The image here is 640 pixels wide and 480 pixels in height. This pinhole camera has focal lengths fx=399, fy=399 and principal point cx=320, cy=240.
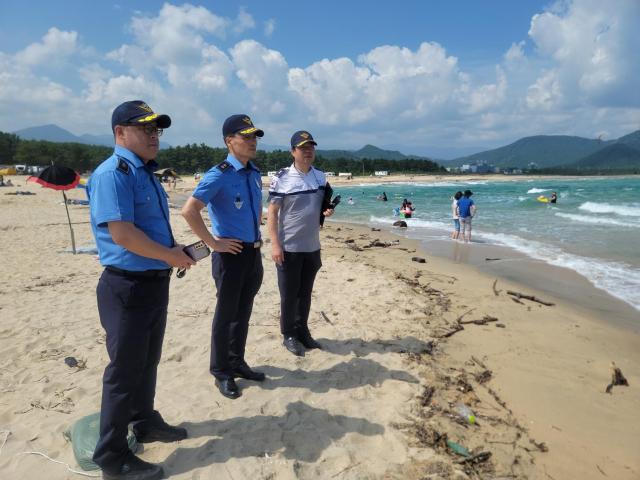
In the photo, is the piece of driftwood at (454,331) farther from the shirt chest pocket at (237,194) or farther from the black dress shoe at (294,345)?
the shirt chest pocket at (237,194)

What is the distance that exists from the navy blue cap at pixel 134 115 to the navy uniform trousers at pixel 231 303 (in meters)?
1.30

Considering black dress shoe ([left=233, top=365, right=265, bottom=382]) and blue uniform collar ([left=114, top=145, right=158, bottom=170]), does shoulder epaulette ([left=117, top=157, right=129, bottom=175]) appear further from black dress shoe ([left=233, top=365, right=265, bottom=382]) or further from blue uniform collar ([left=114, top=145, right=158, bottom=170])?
black dress shoe ([left=233, top=365, right=265, bottom=382])

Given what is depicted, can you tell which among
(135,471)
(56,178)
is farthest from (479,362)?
(56,178)

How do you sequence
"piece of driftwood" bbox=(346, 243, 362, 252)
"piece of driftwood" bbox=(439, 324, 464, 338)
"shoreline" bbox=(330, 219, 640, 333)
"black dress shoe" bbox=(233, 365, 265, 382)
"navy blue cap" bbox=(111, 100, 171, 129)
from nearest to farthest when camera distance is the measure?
"navy blue cap" bbox=(111, 100, 171, 129) < "black dress shoe" bbox=(233, 365, 265, 382) < "piece of driftwood" bbox=(439, 324, 464, 338) < "shoreline" bbox=(330, 219, 640, 333) < "piece of driftwood" bbox=(346, 243, 362, 252)

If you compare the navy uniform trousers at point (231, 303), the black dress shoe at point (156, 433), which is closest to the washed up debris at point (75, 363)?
the navy uniform trousers at point (231, 303)

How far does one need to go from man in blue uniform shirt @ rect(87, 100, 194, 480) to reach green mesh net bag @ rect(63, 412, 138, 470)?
0.26m

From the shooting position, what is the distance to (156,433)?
9.36ft

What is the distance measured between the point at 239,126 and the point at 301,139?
2.99ft

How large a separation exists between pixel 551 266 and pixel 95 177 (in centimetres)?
1062

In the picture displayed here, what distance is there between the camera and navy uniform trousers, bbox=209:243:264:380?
131 inches

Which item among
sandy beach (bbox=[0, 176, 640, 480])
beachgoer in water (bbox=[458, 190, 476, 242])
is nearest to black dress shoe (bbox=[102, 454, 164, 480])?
sandy beach (bbox=[0, 176, 640, 480])

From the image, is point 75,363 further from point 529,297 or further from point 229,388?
point 529,297

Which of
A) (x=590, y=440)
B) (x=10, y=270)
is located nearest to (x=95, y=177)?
(x=590, y=440)

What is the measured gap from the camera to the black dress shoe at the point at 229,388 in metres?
3.48
